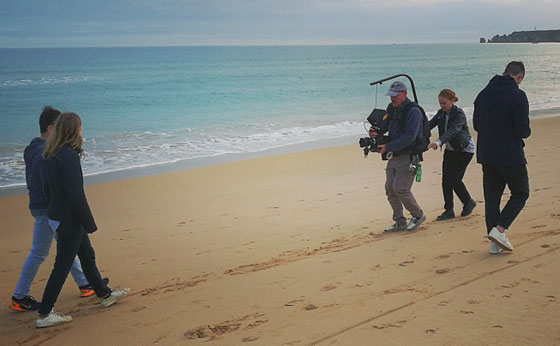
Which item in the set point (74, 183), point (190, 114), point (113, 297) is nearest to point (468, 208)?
point (113, 297)

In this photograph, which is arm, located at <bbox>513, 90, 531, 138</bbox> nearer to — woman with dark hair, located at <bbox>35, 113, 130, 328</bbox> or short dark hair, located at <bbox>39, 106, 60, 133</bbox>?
woman with dark hair, located at <bbox>35, 113, 130, 328</bbox>

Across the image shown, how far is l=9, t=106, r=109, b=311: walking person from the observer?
15.1 ft

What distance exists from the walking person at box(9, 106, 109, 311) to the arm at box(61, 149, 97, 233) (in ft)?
0.98

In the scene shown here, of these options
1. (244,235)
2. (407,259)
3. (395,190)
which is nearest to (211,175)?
(244,235)

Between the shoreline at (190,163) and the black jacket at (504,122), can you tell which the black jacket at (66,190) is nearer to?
the black jacket at (504,122)

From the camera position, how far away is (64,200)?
432 centimetres

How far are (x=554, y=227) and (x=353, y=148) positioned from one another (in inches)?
367

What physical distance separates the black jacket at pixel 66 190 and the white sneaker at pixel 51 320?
753 millimetres

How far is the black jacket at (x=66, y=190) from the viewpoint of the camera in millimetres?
4219

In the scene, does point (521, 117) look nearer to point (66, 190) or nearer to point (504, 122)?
point (504, 122)

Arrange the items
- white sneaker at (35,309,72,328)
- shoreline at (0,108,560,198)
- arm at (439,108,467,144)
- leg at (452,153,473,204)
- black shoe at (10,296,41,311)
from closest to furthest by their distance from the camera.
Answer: white sneaker at (35,309,72,328) < black shoe at (10,296,41,311) < arm at (439,108,467,144) < leg at (452,153,473,204) < shoreline at (0,108,560,198)

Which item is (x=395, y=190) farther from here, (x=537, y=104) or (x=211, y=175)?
(x=537, y=104)

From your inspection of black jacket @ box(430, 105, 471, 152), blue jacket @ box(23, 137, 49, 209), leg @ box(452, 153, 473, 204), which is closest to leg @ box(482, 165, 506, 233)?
black jacket @ box(430, 105, 471, 152)

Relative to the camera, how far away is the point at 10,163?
14617 millimetres
